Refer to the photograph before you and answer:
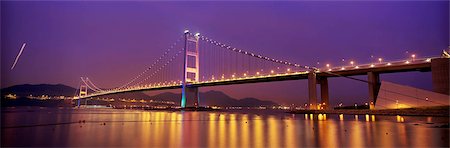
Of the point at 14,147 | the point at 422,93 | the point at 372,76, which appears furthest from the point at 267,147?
the point at 372,76

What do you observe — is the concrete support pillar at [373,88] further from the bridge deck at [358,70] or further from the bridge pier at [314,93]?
the bridge pier at [314,93]

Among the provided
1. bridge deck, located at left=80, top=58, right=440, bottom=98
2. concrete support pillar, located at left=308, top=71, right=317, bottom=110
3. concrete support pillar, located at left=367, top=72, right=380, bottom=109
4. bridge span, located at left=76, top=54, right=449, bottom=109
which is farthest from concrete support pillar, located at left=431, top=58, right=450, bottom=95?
concrete support pillar, located at left=308, top=71, right=317, bottom=110

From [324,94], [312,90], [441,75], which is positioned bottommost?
[324,94]

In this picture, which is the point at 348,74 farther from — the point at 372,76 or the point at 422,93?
the point at 422,93

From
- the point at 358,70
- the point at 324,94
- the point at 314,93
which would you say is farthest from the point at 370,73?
the point at 324,94

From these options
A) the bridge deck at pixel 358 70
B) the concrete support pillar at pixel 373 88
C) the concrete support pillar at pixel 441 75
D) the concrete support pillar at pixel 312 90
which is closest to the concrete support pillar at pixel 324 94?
the bridge deck at pixel 358 70

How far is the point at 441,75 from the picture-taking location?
28531 mm

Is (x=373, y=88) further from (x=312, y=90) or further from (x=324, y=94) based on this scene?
(x=324, y=94)

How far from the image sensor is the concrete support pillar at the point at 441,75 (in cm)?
2786

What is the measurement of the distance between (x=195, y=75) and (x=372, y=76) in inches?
1266

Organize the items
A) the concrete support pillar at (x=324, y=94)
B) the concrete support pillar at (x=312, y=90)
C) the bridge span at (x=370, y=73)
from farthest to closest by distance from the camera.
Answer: the concrete support pillar at (x=324, y=94) < the concrete support pillar at (x=312, y=90) < the bridge span at (x=370, y=73)

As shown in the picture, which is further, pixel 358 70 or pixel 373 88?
pixel 358 70

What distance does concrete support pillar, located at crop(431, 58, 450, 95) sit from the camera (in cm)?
2786

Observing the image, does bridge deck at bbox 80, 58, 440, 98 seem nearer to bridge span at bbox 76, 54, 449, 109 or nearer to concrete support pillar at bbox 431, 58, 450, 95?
bridge span at bbox 76, 54, 449, 109
